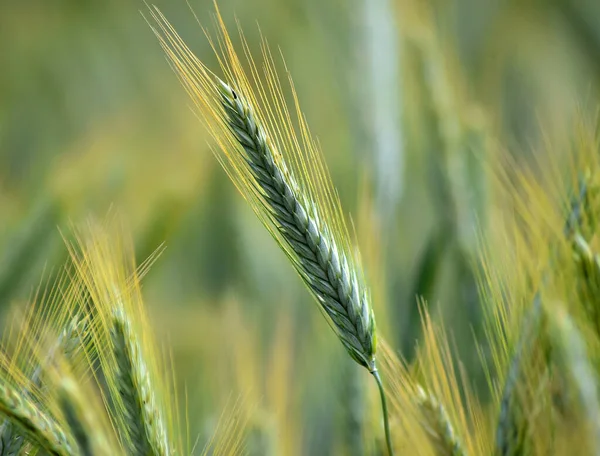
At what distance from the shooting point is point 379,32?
32.3 inches

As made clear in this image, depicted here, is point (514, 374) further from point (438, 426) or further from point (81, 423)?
point (81, 423)

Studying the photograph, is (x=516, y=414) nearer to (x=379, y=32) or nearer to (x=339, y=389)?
(x=339, y=389)

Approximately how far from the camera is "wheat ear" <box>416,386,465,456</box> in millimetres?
375

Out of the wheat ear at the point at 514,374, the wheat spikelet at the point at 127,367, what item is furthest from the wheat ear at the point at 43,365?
the wheat ear at the point at 514,374

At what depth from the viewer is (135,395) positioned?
0.36 metres

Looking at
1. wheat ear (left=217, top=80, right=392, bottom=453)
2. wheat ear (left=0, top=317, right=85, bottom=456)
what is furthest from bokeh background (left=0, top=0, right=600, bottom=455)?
wheat ear (left=217, top=80, right=392, bottom=453)

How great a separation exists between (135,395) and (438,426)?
0.16 meters

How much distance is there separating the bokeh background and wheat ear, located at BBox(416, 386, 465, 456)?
0.13m

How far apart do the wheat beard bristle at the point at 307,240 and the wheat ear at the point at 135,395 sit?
101mm

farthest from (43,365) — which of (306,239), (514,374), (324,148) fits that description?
(324,148)

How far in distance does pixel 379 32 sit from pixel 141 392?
23.1 inches

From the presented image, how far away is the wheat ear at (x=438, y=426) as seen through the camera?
1.23 feet

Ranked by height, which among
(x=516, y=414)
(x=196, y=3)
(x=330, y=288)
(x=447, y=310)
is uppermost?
(x=196, y=3)

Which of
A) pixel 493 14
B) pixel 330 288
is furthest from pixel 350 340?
pixel 493 14
